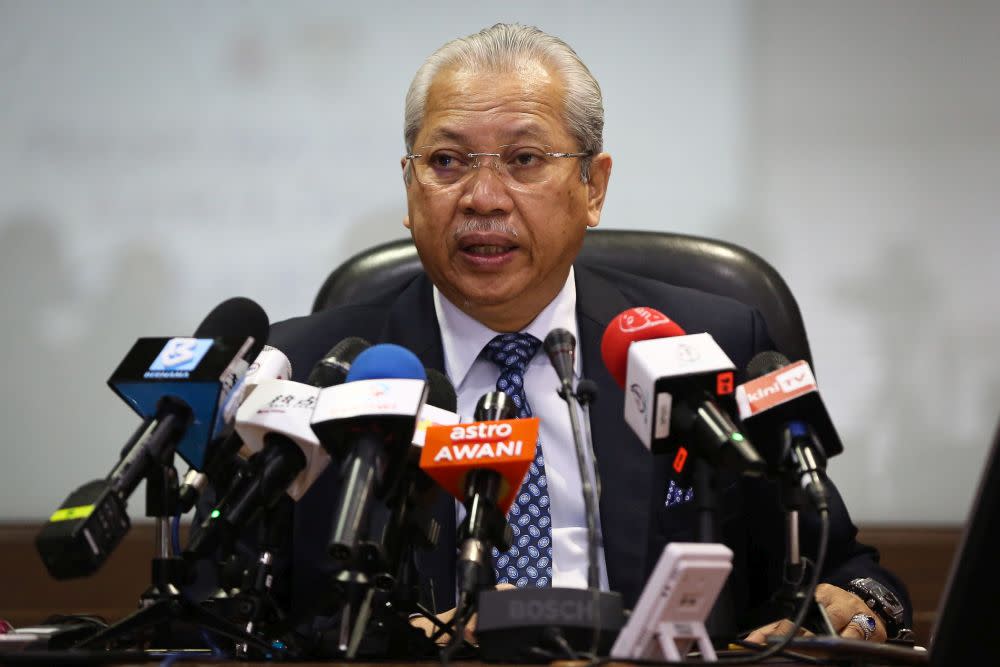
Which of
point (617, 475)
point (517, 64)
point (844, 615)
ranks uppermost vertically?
point (517, 64)

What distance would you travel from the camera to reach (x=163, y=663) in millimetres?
1154

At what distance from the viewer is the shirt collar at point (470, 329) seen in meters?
2.21

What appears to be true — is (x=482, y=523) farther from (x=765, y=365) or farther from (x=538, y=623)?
(x=765, y=365)

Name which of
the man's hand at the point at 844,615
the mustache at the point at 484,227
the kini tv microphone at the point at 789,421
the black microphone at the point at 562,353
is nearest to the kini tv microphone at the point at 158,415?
the black microphone at the point at 562,353

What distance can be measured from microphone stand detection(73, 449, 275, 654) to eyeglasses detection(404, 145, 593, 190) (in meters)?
1.05

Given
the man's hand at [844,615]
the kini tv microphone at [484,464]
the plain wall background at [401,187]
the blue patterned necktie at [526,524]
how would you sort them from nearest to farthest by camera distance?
the kini tv microphone at [484,464], the man's hand at [844,615], the blue patterned necktie at [526,524], the plain wall background at [401,187]

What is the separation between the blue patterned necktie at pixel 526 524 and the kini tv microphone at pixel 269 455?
57 centimetres

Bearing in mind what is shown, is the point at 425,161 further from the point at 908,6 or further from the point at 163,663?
the point at 908,6

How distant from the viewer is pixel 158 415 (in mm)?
1256

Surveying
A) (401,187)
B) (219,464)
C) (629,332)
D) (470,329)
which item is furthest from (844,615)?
(401,187)

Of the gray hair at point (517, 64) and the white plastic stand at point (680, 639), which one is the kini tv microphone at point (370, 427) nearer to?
the white plastic stand at point (680, 639)

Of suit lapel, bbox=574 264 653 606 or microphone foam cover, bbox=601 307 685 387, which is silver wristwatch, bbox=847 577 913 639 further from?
microphone foam cover, bbox=601 307 685 387

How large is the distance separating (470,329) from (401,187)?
122cm

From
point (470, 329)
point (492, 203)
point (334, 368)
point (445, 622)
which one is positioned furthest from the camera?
point (470, 329)
